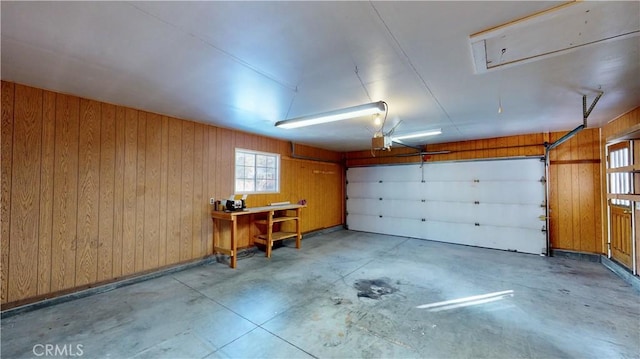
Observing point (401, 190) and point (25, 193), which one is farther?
point (401, 190)

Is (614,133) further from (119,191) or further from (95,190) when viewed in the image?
(95,190)

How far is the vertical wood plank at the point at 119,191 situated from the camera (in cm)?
328

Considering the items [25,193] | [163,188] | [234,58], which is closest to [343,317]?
[234,58]

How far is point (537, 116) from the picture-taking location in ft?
12.6

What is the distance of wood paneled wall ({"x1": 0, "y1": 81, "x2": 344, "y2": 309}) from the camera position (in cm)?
262

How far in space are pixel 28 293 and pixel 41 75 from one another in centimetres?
227

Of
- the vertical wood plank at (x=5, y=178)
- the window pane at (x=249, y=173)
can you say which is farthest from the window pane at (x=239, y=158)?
the vertical wood plank at (x=5, y=178)

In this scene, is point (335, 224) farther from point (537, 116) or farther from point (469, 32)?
point (469, 32)

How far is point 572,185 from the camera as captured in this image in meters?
4.74

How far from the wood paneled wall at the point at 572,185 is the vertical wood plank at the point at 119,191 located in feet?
22.8

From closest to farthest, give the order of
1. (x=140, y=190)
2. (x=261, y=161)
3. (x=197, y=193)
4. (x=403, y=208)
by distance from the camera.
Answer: (x=140, y=190), (x=197, y=193), (x=261, y=161), (x=403, y=208)

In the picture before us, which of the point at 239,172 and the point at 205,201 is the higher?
the point at 239,172

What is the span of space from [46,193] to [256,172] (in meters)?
3.08

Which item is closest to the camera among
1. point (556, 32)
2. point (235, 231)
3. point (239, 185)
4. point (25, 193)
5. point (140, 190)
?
point (556, 32)
